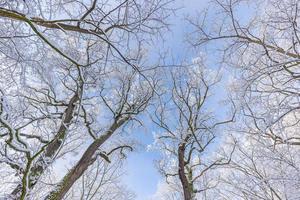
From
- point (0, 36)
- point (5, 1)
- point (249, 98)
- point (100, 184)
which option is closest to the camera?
point (5, 1)

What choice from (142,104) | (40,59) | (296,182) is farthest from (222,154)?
(40,59)

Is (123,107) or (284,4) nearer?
(284,4)

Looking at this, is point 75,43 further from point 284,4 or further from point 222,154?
point 222,154

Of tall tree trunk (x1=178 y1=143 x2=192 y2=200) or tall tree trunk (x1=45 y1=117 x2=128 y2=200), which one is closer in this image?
tall tree trunk (x1=45 y1=117 x2=128 y2=200)

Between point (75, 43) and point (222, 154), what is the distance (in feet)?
24.0

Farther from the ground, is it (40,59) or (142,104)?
(142,104)

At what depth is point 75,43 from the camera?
4285mm

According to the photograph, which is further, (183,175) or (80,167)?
(183,175)

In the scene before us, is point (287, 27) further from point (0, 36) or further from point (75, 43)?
point (0, 36)

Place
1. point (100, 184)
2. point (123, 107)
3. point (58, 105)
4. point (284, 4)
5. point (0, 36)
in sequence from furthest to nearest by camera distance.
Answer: point (100, 184) < point (123, 107) < point (58, 105) < point (284, 4) < point (0, 36)

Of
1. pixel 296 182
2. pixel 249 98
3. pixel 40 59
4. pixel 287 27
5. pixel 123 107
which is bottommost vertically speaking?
pixel 296 182

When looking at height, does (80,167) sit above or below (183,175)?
below

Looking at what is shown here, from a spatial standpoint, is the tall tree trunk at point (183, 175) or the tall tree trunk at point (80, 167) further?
the tall tree trunk at point (183, 175)

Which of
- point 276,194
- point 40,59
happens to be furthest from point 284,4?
point 276,194
